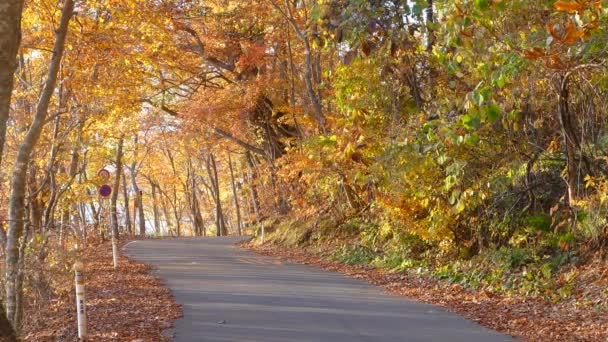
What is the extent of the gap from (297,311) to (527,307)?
395cm

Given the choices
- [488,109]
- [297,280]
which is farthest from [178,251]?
[488,109]

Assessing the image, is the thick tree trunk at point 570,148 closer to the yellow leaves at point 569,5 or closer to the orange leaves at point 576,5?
the orange leaves at point 576,5

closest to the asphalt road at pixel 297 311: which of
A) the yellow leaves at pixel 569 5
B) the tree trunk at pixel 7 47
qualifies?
the tree trunk at pixel 7 47

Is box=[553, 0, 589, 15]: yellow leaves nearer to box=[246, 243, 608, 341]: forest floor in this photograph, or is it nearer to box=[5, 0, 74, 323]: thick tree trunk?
box=[246, 243, 608, 341]: forest floor

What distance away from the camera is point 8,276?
10.4 m

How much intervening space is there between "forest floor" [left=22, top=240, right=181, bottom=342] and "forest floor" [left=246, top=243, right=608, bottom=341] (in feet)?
16.4

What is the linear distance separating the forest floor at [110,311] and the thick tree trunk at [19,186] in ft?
2.84

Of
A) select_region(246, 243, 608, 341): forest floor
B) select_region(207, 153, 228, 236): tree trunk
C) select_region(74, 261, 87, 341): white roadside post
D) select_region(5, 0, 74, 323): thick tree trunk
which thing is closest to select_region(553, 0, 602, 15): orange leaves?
select_region(246, 243, 608, 341): forest floor

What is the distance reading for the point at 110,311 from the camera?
12.2 m

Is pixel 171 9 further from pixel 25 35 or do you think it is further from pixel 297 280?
pixel 297 280

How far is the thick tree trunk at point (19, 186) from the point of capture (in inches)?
411

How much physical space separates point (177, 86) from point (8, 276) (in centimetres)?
1857

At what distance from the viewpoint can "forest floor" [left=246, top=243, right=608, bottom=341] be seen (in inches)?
380

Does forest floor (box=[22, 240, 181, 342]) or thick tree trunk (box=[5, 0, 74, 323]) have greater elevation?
thick tree trunk (box=[5, 0, 74, 323])
